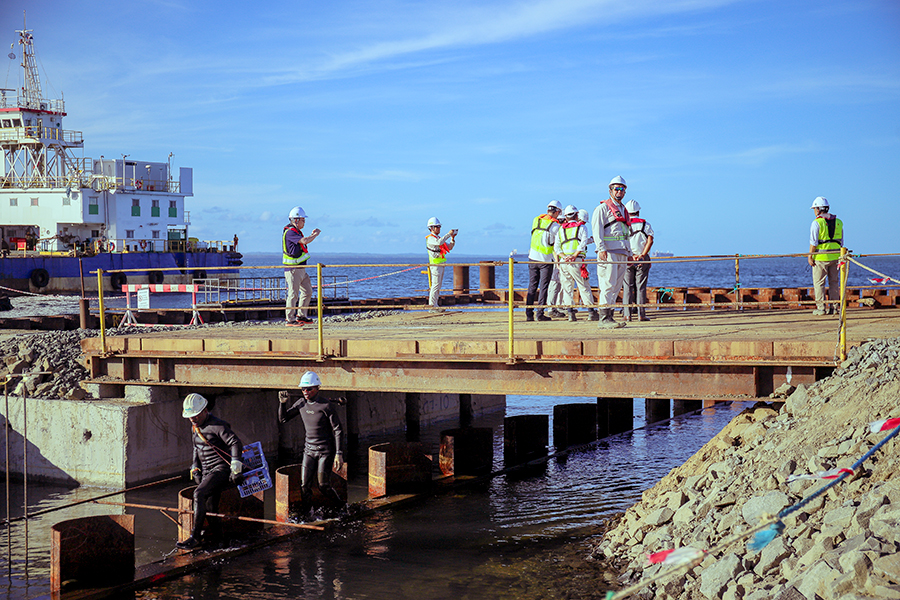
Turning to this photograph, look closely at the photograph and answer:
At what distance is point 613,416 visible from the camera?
17.3 m

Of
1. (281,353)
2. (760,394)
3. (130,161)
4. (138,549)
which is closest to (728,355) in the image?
(760,394)

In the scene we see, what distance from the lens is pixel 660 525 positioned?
26.8 ft

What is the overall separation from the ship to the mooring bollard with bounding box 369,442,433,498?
4692cm

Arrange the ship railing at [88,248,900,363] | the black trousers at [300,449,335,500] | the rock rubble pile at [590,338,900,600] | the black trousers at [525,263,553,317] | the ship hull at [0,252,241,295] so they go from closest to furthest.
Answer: the rock rubble pile at [590,338,900,600]
the black trousers at [300,449,335,500]
the ship railing at [88,248,900,363]
the black trousers at [525,263,553,317]
the ship hull at [0,252,241,295]

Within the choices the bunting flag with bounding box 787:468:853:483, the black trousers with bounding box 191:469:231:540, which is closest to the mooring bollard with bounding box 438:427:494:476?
the black trousers with bounding box 191:469:231:540

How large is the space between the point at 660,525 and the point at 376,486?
4.68 metres

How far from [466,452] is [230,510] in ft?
14.6

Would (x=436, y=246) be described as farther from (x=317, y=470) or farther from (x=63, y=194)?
(x=63, y=194)

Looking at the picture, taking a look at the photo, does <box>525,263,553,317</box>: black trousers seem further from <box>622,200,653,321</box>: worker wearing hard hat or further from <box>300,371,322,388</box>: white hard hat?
<box>300,371,322,388</box>: white hard hat

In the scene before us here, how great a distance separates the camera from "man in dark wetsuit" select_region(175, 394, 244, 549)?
909 centimetres

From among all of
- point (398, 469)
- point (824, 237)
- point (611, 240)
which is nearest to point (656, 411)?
point (824, 237)

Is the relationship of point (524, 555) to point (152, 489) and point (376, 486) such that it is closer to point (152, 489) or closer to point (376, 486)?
point (376, 486)

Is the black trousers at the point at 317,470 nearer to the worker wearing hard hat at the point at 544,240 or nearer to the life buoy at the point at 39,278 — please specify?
the worker wearing hard hat at the point at 544,240

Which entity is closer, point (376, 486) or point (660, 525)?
point (660, 525)
